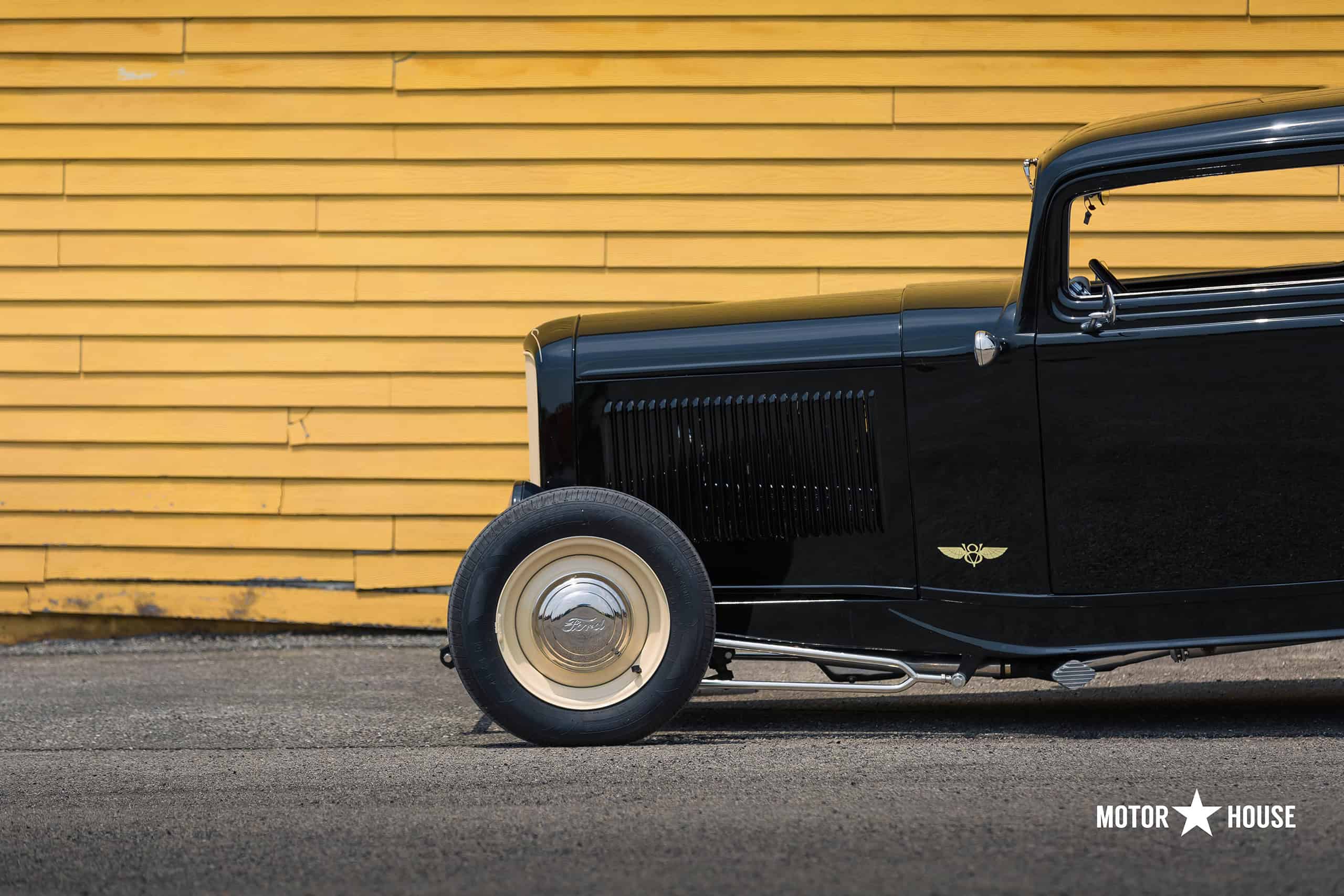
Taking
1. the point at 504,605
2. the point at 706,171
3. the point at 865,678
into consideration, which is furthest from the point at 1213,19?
the point at 504,605

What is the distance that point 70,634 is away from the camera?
648cm

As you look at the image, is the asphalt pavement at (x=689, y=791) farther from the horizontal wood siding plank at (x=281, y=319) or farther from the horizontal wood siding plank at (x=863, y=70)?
the horizontal wood siding plank at (x=863, y=70)

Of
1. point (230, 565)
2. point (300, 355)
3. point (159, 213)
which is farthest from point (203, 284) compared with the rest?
point (230, 565)

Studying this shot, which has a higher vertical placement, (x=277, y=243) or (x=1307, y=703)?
(x=277, y=243)

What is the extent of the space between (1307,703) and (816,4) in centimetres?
356

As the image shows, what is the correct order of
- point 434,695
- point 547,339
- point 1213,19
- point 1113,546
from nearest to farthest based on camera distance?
1. point 1113,546
2. point 547,339
3. point 434,695
4. point 1213,19

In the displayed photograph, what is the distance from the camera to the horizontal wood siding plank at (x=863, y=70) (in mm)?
6184

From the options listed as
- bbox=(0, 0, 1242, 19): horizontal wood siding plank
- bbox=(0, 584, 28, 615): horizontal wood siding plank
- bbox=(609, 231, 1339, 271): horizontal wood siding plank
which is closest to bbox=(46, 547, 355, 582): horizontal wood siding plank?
bbox=(0, 584, 28, 615): horizontal wood siding plank

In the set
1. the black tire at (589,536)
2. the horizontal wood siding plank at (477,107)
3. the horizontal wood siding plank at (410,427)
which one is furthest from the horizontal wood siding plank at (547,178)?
the black tire at (589,536)

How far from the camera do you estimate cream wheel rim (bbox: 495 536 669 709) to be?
13.2 ft

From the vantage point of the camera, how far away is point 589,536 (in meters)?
4.04

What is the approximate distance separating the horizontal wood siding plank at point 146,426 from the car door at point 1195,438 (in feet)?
12.3

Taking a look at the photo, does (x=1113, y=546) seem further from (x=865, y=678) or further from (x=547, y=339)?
(x=547, y=339)

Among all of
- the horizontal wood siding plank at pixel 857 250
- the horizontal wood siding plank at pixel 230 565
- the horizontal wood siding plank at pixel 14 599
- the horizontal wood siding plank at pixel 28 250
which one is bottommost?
the horizontal wood siding plank at pixel 14 599
